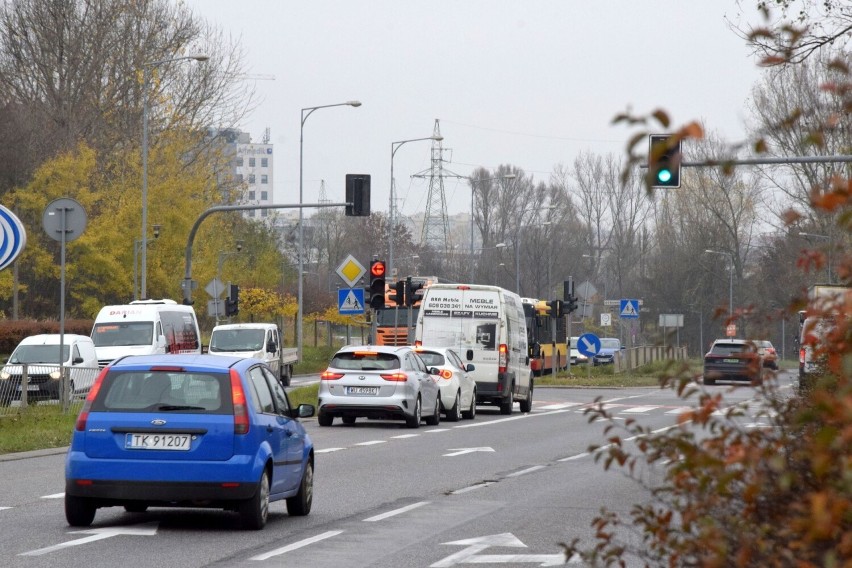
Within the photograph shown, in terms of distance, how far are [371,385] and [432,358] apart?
3.42 metres

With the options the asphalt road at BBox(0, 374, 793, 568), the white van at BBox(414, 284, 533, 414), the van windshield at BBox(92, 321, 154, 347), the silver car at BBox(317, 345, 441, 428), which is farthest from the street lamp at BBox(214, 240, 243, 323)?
the asphalt road at BBox(0, 374, 793, 568)

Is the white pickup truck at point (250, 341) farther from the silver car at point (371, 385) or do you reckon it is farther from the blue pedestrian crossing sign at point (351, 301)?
the silver car at point (371, 385)

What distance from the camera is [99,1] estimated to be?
6128cm

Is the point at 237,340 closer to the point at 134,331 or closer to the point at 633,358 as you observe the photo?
the point at 134,331

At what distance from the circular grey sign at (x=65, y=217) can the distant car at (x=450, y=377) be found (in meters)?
9.02

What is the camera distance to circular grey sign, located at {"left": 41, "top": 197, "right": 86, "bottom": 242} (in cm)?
2291

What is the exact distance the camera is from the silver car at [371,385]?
27.4m

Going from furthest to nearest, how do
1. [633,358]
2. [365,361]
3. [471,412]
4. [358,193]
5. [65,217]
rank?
[633,358] < [358,193] < [471,412] < [365,361] < [65,217]

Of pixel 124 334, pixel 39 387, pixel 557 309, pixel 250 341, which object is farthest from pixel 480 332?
pixel 557 309

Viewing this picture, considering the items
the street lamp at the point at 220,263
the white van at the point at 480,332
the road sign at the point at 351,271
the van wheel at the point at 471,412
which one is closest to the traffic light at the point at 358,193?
the road sign at the point at 351,271

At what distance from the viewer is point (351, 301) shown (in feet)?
123

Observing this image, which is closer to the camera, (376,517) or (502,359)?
(376,517)

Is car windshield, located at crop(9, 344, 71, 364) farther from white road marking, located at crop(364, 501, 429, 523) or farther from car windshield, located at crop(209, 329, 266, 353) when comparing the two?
white road marking, located at crop(364, 501, 429, 523)

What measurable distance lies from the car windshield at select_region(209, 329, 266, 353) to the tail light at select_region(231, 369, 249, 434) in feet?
106
